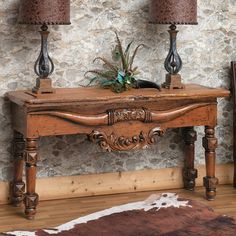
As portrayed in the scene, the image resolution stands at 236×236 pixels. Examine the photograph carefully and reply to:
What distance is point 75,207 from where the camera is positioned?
495 centimetres

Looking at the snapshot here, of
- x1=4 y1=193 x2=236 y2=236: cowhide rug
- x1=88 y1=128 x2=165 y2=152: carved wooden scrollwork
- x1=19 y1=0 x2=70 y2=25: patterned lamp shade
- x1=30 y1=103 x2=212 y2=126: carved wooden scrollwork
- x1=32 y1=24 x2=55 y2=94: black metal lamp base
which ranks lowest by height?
x1=4 y1=193 x2=236 y2=236: cowhide rug

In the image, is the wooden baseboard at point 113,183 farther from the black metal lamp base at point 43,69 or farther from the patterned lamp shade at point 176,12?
the patterned lamp shade at point 176,12

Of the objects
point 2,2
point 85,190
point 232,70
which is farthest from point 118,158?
point 2,2

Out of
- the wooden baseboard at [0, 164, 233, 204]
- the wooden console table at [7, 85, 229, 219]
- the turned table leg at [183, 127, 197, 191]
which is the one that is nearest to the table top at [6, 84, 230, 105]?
the wooden console table at [7, 85, 229, 219]

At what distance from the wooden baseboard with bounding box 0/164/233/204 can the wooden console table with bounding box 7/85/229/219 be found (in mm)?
242

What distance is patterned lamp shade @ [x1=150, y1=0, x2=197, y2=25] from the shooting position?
4824mm

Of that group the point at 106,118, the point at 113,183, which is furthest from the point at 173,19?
the point at 113,183

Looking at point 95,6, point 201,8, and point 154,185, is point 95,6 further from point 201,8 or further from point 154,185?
point 154,185

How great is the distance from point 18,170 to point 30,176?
390 millimetres

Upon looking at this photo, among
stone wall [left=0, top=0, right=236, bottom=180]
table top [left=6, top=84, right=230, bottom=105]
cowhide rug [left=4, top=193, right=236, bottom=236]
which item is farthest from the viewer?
stone wall [left=0, top=0, right=236, bottom=180]

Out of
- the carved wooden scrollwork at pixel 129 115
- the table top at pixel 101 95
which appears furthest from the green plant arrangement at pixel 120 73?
the carved wooden scrollwork at pixel 129 115

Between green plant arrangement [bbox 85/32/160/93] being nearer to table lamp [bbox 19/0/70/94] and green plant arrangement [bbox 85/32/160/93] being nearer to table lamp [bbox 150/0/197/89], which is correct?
table lamp [bbox 150/0/197/89]

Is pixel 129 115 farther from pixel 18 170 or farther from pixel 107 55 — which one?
pixel 18 170

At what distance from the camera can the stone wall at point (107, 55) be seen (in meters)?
4.93
